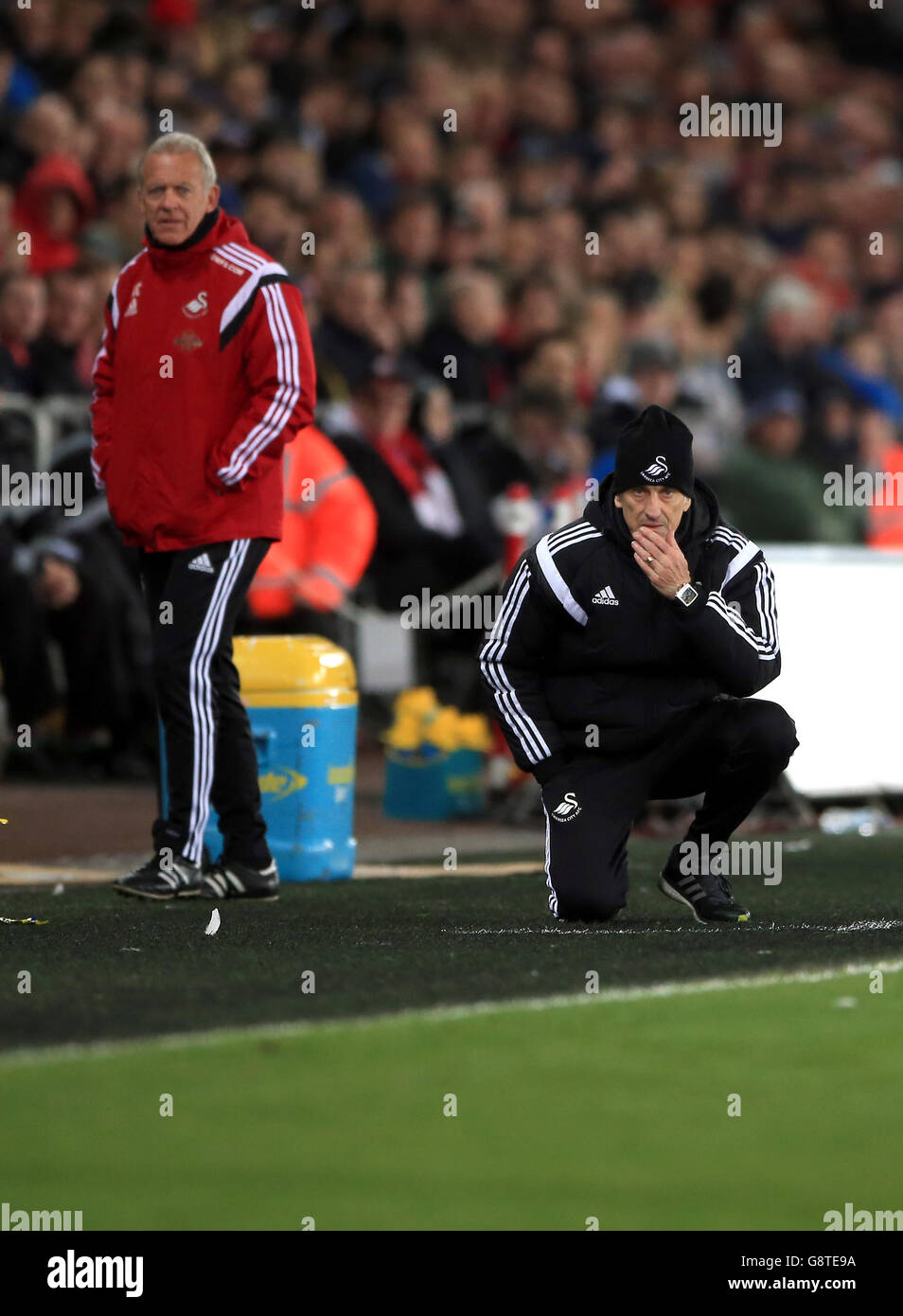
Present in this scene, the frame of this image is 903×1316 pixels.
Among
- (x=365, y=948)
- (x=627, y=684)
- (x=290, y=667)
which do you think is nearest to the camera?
(x=365, y=948)

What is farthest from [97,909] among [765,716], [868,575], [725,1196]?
[868,575]

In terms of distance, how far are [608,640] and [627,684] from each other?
153 millimetres

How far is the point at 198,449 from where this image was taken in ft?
23.0

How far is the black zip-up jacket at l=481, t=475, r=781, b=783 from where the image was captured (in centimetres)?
659

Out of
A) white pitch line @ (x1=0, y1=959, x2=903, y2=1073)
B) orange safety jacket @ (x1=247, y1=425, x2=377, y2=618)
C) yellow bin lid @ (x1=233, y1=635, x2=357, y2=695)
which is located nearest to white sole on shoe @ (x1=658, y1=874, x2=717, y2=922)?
white pitch line @ (x1=0, y1=959, x2=903, y2=1073)

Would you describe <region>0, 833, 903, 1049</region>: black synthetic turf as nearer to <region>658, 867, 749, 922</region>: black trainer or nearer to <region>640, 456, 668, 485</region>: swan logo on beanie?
<region>658, 867, 749, 922</region>: black trainer

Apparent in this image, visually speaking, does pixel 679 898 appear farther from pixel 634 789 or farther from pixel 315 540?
pixel 315 540

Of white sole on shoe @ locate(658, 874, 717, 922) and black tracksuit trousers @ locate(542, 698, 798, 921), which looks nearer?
black tracksuit trousers @ locate(542, 698, 798, 921)

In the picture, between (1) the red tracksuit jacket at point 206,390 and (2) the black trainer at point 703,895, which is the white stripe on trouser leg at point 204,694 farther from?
(2) the black trainer at point 703,895

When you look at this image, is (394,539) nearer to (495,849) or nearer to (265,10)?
(495,849)

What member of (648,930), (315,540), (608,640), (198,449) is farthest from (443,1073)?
(315,540)

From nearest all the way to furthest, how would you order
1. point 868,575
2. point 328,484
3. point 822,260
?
point 868,575, point 328,484, point 822,260
